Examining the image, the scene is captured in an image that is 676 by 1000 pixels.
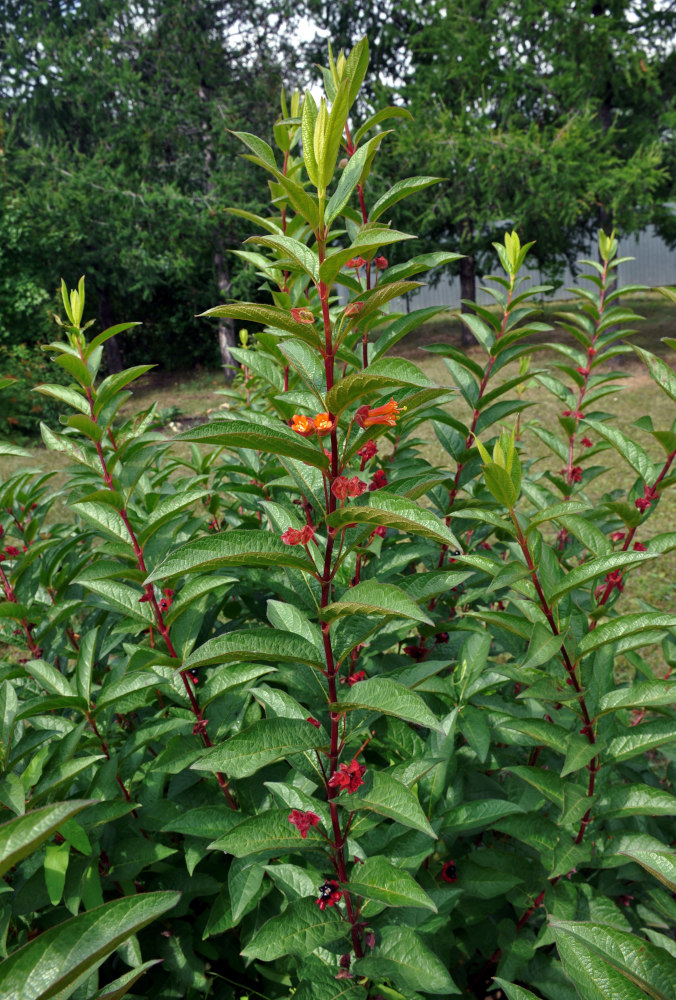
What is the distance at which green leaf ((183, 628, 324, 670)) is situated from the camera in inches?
34.7

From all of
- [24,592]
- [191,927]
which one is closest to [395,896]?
[191,927]

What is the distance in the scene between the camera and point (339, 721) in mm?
1055

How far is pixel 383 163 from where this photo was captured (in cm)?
1341

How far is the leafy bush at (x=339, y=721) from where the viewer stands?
0.88 metres

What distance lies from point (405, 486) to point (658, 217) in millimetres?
14959

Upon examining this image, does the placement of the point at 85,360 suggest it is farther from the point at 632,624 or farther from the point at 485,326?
the point at 632,624

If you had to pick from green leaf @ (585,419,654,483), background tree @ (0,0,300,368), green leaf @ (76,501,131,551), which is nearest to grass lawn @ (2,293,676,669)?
green leaf @ (585,419,654,483)

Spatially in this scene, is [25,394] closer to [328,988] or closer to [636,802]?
[328,988]

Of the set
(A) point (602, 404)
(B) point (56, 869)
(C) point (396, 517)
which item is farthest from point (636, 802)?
(A) point (602, 404)

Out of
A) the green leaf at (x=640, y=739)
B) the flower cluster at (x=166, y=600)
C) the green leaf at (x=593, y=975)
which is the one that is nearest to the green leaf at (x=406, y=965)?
the green leaf at (x=593, y=975)

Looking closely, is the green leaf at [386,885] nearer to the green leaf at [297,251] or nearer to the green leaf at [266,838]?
the green leaf at [266,838]

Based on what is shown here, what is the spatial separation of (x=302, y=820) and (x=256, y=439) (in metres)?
0.63

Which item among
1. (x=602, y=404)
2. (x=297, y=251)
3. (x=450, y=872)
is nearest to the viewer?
(x=297, y=251)

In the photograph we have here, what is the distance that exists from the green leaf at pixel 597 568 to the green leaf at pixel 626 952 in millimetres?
458
